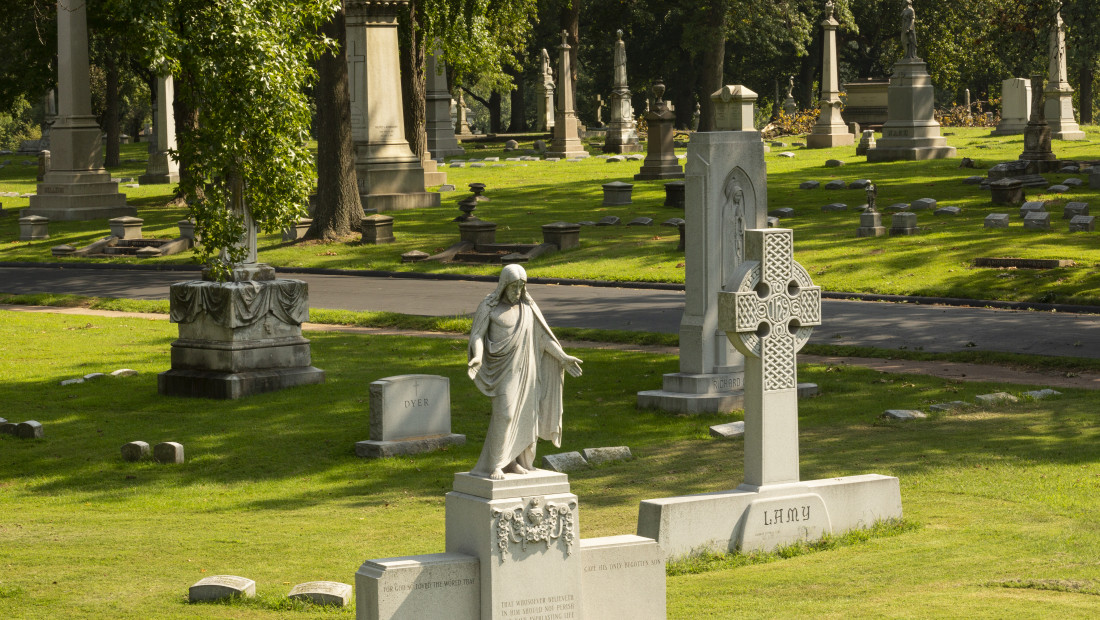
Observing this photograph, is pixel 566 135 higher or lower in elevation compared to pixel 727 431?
higher

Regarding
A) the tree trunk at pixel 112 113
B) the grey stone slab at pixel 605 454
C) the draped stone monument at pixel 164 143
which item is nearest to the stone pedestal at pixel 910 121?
the draped stone monument at pixel 164 143

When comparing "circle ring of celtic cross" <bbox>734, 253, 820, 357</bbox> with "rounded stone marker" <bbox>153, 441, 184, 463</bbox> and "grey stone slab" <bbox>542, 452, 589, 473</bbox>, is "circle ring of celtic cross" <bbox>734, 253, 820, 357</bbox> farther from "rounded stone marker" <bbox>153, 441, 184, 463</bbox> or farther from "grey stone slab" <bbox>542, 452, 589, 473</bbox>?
"rounded stone marker" <bbox>153, 441, 184, 463</bbox>

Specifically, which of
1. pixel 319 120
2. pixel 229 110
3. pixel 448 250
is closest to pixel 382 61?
pixel 319 120

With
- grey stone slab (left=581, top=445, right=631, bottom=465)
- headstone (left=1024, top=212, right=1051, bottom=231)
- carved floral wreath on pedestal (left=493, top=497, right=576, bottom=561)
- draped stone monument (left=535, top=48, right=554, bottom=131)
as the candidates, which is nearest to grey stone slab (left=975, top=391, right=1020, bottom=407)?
grey stone slab (left=581, top=445, right=631, bottom=465)

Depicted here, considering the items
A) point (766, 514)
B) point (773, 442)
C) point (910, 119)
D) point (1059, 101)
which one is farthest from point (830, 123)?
point (766, 514)

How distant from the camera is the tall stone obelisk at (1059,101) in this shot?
46.6 m

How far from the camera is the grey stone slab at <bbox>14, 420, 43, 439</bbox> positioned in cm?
1414

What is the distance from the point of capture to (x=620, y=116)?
174ft

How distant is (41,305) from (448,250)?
802 centimetres

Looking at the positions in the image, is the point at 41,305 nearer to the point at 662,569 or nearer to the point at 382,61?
the point at 382,61

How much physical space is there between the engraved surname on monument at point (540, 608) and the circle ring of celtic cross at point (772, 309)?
263cm

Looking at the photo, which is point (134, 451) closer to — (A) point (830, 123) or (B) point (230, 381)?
(B) point (230, 381)

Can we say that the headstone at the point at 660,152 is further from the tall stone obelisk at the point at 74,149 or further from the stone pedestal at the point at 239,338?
the stone pedestal at the point at 239,338

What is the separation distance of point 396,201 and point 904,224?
573 inches
